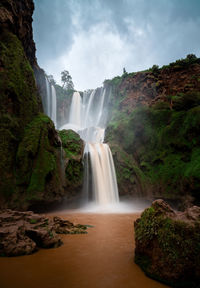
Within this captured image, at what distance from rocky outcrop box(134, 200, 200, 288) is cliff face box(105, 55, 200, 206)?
8142 mm

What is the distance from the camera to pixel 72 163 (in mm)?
11664

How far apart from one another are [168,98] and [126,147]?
709 centimetres

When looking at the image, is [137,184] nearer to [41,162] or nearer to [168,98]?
[41,162]

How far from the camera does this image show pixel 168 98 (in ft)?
57.8

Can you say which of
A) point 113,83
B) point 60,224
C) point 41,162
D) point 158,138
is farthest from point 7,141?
point 113,83

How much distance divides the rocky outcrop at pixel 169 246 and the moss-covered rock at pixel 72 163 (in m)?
8.68

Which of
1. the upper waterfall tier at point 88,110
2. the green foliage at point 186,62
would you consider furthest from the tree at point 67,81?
Result: the green foliage at point 186,62

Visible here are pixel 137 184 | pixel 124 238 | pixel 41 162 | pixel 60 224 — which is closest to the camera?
pixel 124 238

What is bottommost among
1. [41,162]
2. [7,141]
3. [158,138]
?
[41,162]

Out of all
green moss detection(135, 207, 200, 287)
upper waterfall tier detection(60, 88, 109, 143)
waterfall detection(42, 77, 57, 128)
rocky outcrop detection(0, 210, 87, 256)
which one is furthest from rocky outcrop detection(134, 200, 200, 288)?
waterfall detection(42, 77, 57, 128)

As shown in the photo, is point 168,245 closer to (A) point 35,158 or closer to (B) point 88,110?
(A) point 35,158

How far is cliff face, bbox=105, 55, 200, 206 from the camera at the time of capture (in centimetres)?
1116

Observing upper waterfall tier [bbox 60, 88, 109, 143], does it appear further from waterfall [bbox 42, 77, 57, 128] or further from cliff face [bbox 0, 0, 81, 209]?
cliff face [bbox 0, 0, 81, 209]

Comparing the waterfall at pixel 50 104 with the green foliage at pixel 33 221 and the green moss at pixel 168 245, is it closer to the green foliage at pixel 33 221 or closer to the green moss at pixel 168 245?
the green foliage at pixel 33 221
